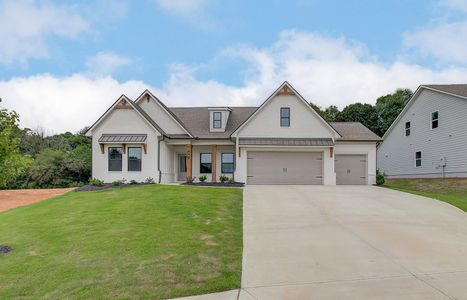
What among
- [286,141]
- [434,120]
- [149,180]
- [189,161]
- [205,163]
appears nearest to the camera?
[149,180]

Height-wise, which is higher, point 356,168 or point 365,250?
point 356,168

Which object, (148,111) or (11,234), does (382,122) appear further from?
(11,234)

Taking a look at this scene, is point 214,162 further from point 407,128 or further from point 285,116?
point 407,128

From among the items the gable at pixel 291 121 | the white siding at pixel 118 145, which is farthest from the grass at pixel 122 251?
the gable at pixel 291 121

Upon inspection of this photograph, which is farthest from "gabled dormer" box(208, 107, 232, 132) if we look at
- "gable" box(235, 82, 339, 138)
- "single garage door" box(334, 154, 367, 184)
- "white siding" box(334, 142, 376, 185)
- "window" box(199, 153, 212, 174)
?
"single garage door" box(334, 154, 367, 184)

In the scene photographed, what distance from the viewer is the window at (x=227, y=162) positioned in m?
25.7

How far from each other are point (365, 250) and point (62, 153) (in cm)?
2733

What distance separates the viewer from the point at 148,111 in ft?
83.9

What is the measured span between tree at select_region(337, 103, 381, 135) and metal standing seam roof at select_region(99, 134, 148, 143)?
33.5m

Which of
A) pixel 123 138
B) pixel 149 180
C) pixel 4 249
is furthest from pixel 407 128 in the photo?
pixel 4 249

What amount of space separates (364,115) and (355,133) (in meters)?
24.4

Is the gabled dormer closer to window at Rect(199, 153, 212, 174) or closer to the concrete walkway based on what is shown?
window at Rect(199, 153, 212, 174)

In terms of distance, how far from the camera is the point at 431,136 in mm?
26438

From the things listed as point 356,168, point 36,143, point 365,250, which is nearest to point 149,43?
point 365,250
